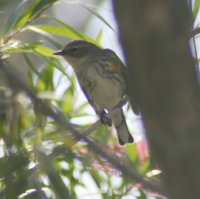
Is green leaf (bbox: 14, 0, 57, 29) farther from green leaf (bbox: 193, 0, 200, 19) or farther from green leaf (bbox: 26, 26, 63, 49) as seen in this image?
green leaf (bbox: 193, 0, 200, 19)

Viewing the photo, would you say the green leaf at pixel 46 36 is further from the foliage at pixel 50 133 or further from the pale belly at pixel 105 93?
the pale belly at pixel 105 93

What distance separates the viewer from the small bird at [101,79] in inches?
186

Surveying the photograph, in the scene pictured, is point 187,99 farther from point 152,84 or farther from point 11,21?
point 11,21

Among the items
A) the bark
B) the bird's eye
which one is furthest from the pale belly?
the bark

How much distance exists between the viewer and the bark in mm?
1022

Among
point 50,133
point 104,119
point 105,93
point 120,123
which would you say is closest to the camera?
point 50,133

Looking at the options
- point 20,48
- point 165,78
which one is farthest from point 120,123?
point 165,78

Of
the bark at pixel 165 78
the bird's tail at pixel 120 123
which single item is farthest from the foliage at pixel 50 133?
the bark at pixel 165 78

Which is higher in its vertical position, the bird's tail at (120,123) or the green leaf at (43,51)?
the green leaf at (43,51)

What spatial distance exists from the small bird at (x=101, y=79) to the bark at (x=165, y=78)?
3.43 meters

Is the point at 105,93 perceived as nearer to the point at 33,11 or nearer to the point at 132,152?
the point at 132,152

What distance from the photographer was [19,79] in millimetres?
1087

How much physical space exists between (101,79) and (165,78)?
3.69 m

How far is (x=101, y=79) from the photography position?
472 cm
